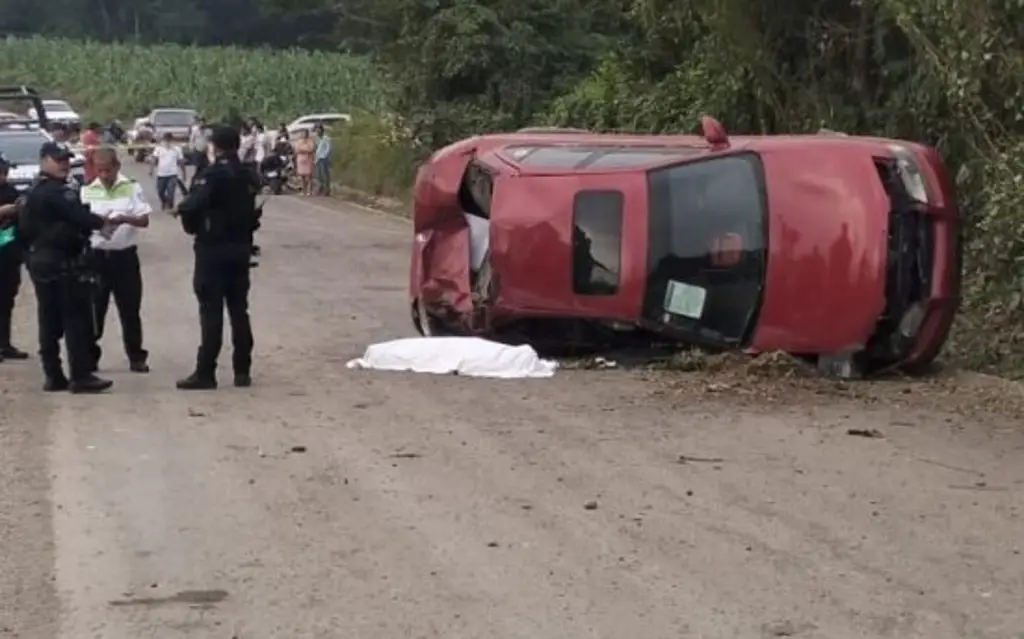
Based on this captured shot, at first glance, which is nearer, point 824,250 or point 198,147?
point 824,250

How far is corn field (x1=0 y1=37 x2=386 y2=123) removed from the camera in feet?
239

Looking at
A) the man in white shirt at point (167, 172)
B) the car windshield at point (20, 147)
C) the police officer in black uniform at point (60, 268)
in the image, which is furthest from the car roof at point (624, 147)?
the man in white shirt at point (167, 172)

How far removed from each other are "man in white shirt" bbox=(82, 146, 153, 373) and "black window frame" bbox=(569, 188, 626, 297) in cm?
308

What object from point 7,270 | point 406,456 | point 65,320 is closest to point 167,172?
point 7,270

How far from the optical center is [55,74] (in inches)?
3568

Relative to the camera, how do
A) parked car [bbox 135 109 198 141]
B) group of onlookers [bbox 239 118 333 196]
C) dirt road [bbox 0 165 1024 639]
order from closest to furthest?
dirt road [bbox 0 165 1024 639]
group of onlookers [bbox 239 118 333 196]
parked car [bbox 135 109 198 141]

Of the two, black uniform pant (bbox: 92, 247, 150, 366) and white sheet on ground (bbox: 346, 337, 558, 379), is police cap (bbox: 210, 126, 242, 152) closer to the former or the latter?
black uniform pant (bbox: 92, 247, 150, 366)

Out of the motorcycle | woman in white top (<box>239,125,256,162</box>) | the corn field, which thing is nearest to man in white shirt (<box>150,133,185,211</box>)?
woman in white top (<box>239,125,256,162</box>)

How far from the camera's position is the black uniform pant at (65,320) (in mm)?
13484

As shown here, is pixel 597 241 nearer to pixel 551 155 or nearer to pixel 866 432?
pixel 551 155

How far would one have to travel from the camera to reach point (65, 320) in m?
13.6

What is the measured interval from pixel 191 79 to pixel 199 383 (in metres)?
67.6

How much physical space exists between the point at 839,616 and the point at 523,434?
14.4 feet

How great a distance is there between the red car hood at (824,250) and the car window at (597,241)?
1.13 metres
